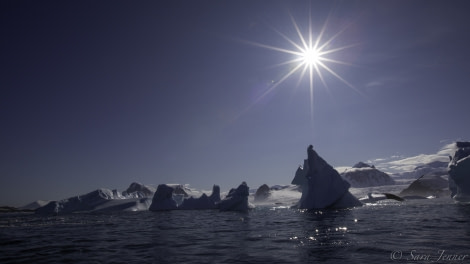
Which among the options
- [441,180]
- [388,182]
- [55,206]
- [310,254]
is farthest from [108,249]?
[388,182]

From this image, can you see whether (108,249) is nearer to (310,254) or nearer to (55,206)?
(310,254)

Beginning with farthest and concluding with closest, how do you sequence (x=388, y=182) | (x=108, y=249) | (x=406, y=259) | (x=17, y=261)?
(x=388, y=182), (x=108, y=249), (x=17, y=261), (x=406, y=259)

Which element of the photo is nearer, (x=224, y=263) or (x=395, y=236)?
(x=224, y=263)

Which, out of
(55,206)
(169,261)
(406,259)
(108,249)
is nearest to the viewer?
(406,259)

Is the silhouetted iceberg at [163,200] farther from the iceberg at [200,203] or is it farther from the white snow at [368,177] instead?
the white snow at [368,177]

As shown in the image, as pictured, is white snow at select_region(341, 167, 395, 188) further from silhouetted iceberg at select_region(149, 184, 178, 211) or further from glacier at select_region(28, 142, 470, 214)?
silhouetted iceberg at select_region(149, 184, 178, 211)

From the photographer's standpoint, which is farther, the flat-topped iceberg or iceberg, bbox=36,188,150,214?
iceberg, bbox=36,188,150,214

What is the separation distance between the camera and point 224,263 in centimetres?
902

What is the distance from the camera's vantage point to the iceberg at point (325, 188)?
128ft

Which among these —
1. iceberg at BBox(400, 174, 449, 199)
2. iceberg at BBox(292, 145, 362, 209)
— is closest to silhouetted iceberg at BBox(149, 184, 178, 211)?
iceberg at BBox(292, 145, 362, 209)

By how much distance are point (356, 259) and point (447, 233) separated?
24.3 ft

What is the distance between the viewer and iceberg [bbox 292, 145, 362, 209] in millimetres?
38906

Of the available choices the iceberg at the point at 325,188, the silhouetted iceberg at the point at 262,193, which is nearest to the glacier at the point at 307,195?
the iceberg at the point at 325,188

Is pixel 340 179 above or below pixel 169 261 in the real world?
above
